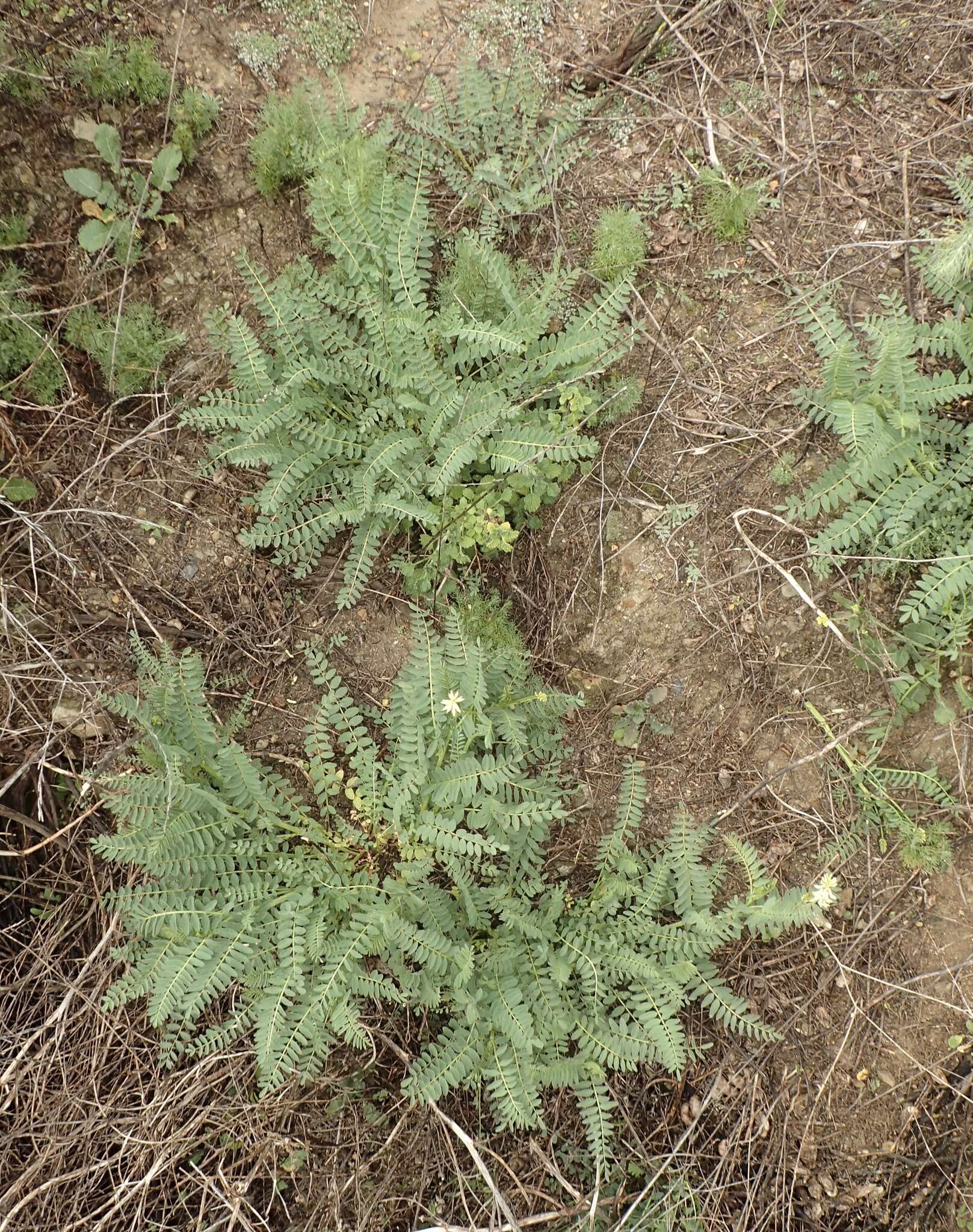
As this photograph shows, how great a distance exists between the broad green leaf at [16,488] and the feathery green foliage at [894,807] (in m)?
3.86

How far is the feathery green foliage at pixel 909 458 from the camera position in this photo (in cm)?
379

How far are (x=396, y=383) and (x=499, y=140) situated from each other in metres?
1.30

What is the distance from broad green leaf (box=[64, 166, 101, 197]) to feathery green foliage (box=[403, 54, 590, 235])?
4.74 ft

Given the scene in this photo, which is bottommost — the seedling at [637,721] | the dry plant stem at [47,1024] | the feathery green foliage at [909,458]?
the dry plant stem at [47,1024]

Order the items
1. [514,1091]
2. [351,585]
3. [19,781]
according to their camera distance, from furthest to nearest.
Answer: [19,781]
[351,585]
[514,1091]

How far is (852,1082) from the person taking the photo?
4.26 metres

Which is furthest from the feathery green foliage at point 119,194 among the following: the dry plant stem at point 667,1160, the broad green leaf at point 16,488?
the dry plant stem at point 667,1160

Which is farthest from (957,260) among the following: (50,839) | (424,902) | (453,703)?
(50,839)

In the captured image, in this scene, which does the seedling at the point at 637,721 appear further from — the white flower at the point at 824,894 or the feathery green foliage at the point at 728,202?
the feathery green foliage at the point at 728,202

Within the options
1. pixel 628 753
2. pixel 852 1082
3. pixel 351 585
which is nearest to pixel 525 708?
pixel 628 753

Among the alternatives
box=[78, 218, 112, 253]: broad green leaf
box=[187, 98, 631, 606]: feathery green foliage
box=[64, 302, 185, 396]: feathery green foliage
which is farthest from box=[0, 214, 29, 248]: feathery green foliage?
box=[187, 98, 631, 606]: feathery green foliage

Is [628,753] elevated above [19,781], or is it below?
below

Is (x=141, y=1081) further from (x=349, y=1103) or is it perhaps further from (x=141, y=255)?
(x=141, y=255)

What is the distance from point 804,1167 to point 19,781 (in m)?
4.23
